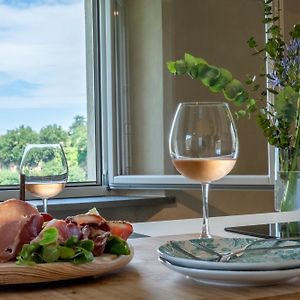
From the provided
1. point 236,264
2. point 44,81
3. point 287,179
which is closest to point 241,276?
point 236,264

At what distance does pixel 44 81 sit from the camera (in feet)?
8.87

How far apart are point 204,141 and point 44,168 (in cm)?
23

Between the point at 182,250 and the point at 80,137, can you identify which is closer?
the point at 182,250

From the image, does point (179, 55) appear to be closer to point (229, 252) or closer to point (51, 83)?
point (51, 83)

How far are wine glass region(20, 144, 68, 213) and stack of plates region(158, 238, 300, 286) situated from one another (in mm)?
258

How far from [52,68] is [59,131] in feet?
0.95

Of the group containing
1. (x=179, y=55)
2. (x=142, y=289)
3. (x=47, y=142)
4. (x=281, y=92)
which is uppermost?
(x=179, y=55)

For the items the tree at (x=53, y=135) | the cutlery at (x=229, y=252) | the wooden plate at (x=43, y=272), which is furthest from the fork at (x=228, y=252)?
the tree at (x=53, y=135)

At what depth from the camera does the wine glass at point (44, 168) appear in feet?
2.75

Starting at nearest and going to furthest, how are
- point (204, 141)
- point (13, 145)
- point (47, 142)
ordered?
point (204, 141) < point (13, 145) < point (47, 142)

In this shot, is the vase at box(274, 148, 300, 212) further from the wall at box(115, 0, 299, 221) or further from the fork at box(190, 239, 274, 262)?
the wall at box(115, 0, 299, 221)

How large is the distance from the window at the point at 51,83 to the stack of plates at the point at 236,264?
1971 millimetres

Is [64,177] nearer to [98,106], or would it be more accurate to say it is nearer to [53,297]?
[53,297]

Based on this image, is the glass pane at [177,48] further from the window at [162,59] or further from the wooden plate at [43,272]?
the wooden plate at [43,272]
